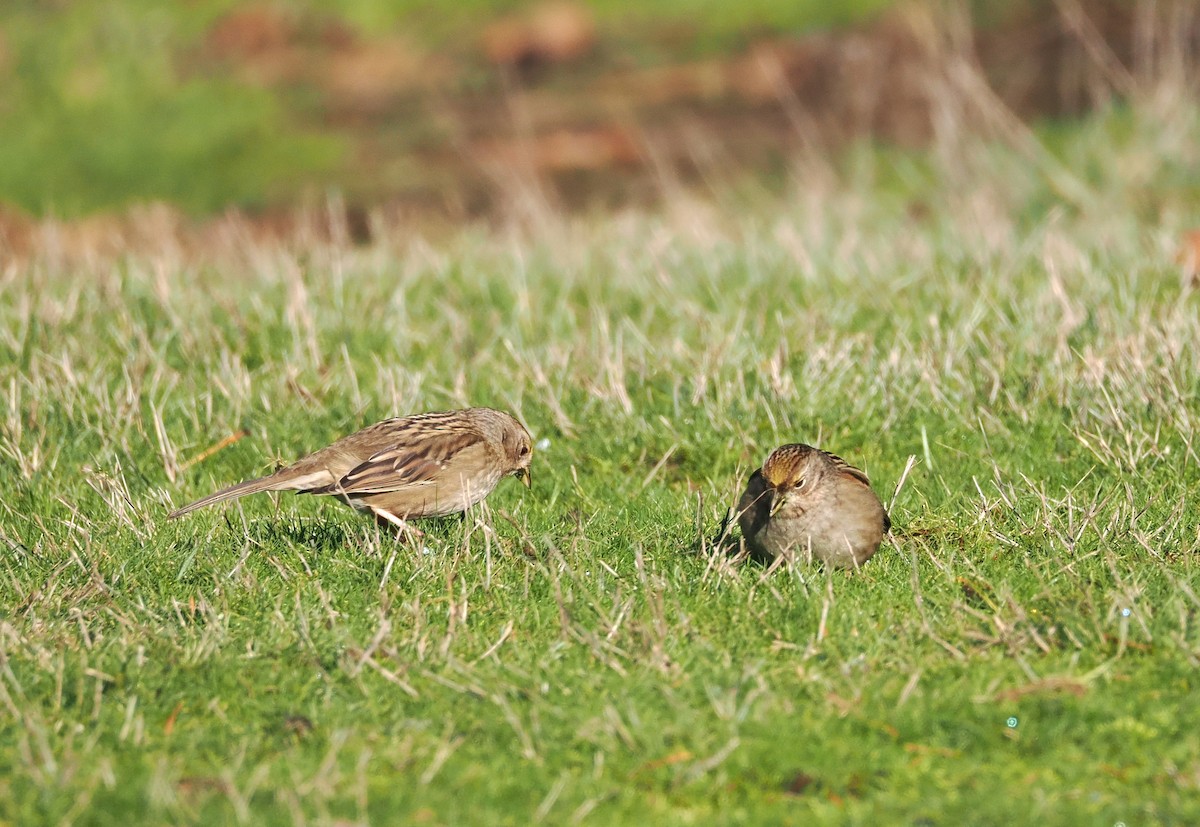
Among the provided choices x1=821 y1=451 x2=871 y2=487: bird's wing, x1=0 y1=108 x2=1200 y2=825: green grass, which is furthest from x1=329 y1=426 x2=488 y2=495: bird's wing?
x1=821 y1=451 x2=871 y2=487: bird's wing

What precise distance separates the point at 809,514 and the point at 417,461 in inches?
72.1

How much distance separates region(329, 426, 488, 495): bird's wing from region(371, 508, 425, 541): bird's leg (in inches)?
4.3

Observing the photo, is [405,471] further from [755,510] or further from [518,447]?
[755,510]

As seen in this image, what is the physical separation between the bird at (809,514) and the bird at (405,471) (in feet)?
4.35

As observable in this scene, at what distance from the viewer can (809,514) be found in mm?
6039

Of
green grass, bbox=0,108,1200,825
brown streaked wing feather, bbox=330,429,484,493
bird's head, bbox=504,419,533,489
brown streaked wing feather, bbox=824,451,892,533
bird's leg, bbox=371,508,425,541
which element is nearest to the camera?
green grass, bbox=0,108,1200,825

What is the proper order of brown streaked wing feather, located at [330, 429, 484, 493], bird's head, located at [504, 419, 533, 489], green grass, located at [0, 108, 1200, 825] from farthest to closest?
bird's head, located at [504, 419, 533, 489]
brown streaked wing feather, located at [330, 429, 484, 493]
green grass, located at [0, 108, 1200, 825]

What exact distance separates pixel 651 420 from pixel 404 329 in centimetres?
218

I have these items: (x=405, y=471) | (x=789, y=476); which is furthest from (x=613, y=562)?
(x=405, y=471)

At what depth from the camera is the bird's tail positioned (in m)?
6.58

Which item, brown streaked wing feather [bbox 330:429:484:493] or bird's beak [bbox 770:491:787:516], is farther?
brown streaked wing feather [bbox 330:429:484:493]

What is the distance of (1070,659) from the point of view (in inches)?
207

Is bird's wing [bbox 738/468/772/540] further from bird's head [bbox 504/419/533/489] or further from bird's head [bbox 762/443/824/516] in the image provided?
bird's head [bbox 504/419/533/489]

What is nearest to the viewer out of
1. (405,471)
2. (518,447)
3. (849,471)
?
(849,471)
